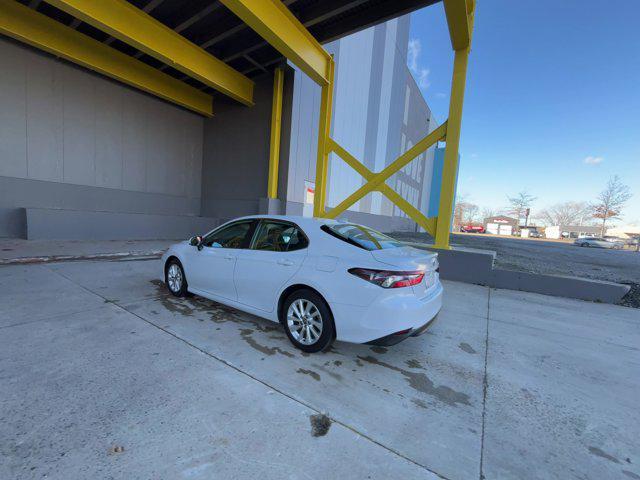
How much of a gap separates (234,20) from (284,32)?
256 centimetres

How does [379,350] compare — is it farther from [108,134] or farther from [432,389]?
[108,134]

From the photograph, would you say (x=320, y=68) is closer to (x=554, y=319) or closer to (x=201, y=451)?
(x=554, y=319)

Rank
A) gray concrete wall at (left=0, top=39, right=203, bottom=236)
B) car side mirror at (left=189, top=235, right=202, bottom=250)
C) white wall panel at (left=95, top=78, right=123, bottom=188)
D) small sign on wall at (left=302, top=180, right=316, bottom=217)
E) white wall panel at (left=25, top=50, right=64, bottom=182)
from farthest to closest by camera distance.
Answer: small sign on wall at (left=302, top=180, right=316, bottom=217)
white wall panel at (left=95, top=78, right=123, bottom=188)
white wall panel at (left=25, top=50, right=64, bottom=182)
gray concrete wall at (left=0, top=39, right=203, bottom=236)
car side mirror at (left=189, top=235, right=202, bottom=250)

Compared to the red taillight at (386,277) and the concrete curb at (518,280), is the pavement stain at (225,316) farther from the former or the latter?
the concrete curb at (518,280)

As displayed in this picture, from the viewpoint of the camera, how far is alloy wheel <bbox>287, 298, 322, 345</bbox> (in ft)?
10.3

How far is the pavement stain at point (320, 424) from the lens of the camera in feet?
6.68

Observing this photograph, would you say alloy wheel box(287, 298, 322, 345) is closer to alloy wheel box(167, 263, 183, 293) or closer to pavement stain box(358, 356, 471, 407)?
pavement stain box(358, 356, 471, 407)

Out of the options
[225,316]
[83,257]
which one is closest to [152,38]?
[83,257]

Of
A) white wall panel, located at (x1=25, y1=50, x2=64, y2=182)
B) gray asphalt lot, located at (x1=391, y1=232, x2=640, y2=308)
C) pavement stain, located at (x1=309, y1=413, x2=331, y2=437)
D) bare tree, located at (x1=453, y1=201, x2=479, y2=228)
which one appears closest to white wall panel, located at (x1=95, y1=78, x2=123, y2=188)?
white wall panel, located at (x1=25, y1=50, x2=64, y2=182)

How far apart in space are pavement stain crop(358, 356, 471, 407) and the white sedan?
0.41 meters

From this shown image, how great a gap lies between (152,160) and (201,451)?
13.4m

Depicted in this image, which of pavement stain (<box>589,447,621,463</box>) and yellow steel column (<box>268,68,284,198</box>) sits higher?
yellow steel column (<box>268,68,284,198</box>)

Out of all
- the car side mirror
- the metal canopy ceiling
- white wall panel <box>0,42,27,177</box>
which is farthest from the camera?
white wall panel <box>0,42,27,177</box>

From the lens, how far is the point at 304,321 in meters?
3.20
